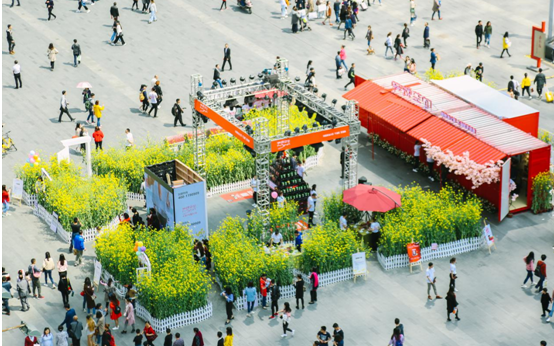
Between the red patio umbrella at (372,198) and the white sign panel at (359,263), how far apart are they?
6.83ft

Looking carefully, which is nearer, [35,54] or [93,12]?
[35,54]

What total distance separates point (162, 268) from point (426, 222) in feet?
31.4

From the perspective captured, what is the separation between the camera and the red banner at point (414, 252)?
37281 mm

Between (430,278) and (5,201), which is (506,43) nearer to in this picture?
(430,278)

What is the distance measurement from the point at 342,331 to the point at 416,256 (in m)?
5.91

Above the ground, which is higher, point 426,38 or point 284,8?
point 284,8

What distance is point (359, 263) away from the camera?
121 ft

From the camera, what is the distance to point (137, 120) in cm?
5034

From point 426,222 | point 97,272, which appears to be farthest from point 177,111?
point 426,222

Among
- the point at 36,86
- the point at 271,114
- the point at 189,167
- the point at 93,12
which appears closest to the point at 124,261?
the point at 189,167

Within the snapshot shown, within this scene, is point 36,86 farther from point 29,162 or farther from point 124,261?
point 124,261

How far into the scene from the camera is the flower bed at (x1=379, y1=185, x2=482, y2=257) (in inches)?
1478

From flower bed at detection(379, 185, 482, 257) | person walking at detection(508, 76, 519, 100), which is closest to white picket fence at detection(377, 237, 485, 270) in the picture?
flower bed at detection(379, 185, 482, 257)

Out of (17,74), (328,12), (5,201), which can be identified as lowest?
(5,201)
